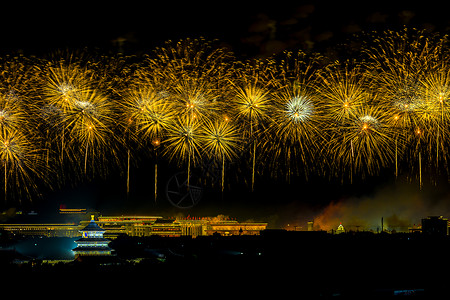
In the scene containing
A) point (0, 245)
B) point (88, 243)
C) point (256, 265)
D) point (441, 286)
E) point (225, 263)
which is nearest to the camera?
point (441, 286)

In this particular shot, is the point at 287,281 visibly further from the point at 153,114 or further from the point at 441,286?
the point at 153,114

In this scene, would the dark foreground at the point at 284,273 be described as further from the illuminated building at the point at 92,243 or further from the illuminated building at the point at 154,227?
the illuminated building at the point at 154,227

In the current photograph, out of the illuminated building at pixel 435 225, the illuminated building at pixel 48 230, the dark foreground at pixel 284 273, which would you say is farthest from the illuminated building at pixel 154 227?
the dark foreground at pixel 284 273

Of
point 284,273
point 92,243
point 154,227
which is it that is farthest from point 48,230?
point 284,273

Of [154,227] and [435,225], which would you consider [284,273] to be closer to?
[435,225]

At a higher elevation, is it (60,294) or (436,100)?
(436,100)

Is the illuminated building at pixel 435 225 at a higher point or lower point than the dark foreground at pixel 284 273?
higher

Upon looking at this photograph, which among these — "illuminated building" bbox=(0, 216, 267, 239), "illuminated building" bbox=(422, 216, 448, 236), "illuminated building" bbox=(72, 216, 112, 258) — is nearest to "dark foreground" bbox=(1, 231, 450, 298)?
"illuminated building" bbox=(422, 216, 448, 236)

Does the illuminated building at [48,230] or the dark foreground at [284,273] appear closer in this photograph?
the dark foreground at [284,273]

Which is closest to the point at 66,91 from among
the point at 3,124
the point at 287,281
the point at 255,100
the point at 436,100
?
the point at 3,124
